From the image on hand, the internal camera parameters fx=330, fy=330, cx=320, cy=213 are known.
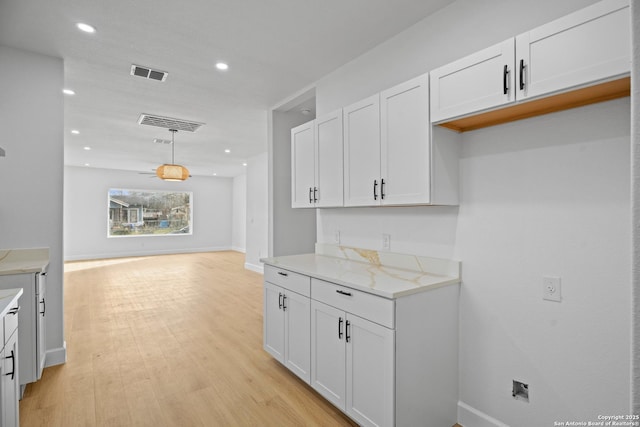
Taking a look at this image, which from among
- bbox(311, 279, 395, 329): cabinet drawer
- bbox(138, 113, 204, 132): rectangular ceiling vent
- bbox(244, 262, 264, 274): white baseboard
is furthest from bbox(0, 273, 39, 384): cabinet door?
bbox(244, 262, 264, 274): white baseboard

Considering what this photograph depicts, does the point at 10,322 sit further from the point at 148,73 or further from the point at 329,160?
the point at 148,73

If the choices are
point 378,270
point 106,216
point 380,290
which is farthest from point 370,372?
point 106,216

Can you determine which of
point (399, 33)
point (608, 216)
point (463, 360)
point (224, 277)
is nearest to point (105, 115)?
point (224, 277)

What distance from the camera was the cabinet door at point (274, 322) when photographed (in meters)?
2.84

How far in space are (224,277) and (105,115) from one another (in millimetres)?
3763

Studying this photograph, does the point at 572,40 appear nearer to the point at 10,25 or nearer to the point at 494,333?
the point at 494,333

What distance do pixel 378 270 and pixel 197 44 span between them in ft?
7.83

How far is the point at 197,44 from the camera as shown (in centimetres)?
277

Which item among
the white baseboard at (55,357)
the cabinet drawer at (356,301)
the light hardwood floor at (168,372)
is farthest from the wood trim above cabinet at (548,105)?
the white baseboard at (55,357)

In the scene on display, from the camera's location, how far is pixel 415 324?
6.25ft

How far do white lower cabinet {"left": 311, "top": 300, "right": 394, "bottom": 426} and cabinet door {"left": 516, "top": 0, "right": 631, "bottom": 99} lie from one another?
1464mm

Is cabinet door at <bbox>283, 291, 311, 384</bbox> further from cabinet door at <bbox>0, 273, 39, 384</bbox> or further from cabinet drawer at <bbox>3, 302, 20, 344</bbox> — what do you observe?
cabinet door at <bbox>0, 273, 39, 384</bbox>

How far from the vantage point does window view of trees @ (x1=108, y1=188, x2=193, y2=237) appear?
10078 mm

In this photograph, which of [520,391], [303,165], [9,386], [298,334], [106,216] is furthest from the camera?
[106,216]
